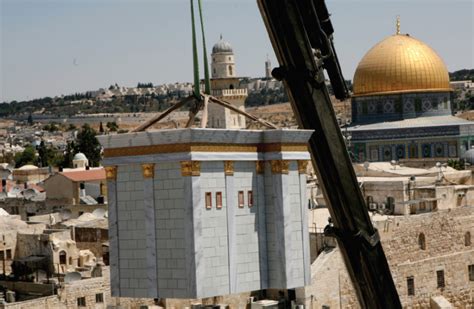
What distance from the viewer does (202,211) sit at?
6.92 m

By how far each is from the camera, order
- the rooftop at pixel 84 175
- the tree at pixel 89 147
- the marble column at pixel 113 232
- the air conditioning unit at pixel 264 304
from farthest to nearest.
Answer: the tree at pixel 89 147, the rooftop at pixel 84 175, the air conditioning unit at pixel 264 304, the marble column at pixel 113 232

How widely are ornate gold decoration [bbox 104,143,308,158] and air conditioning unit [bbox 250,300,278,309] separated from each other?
9.33 metres

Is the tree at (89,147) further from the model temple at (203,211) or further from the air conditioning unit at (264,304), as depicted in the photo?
the model temple at (203,211)

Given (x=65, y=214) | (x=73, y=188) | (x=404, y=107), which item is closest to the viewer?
(x=65, y=214)

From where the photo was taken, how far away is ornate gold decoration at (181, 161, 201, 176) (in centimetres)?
685

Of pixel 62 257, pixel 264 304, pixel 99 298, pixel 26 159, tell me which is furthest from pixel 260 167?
pixel 26 159

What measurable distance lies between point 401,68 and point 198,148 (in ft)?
131

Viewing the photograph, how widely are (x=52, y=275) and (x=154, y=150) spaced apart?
16.8 meters

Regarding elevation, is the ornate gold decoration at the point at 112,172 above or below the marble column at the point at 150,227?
above

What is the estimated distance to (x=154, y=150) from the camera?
697 cm

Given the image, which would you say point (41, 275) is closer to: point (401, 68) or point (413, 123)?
point (401, 68)

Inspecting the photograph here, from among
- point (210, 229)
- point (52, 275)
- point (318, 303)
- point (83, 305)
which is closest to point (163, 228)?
point (210, 229)

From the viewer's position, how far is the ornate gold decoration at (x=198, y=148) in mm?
6836

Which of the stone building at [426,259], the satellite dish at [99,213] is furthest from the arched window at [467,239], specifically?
the satellite dish at [99,213]
